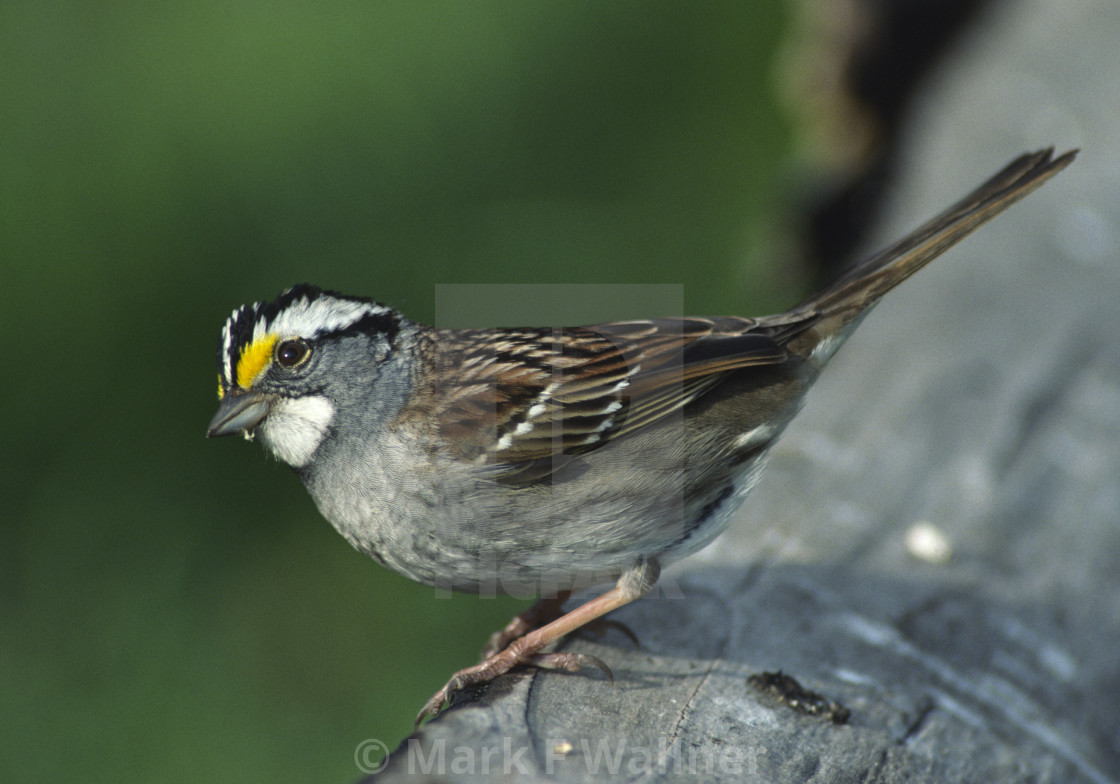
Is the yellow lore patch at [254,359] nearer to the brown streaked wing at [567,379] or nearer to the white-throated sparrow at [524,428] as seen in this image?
the white-throated sparrow at [524,428]

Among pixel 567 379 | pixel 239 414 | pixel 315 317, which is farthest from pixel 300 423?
pixel 567 379

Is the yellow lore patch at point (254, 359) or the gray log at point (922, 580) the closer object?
the gray log at point (922, 580)

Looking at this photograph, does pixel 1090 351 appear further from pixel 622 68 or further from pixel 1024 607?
pixel 622 68

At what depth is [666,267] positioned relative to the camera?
5695 millimetres

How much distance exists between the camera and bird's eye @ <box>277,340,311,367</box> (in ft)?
9.23

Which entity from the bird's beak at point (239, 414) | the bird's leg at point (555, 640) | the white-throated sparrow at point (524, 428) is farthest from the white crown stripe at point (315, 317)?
the bird's leg at point (555, 640)

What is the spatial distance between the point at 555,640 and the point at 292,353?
108 cm

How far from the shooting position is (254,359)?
9.15 ft

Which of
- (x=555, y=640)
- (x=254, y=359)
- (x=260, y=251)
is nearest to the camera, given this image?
(x=254, y=359)

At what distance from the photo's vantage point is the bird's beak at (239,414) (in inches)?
109

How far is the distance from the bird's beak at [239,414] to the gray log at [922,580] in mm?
990

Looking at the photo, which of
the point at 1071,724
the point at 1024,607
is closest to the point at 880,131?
the point at 1024,607

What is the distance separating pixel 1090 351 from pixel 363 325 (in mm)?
2477

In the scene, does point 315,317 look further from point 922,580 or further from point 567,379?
point 922,580
